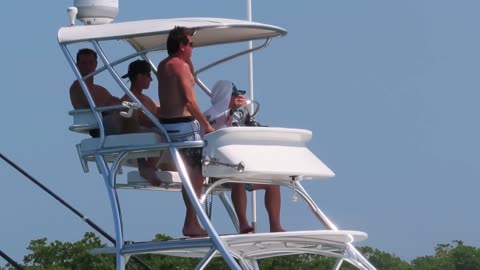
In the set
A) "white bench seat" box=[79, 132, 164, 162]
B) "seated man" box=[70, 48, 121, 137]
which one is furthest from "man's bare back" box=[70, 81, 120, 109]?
"white bench seat" box=[79, 132, 164, 162]

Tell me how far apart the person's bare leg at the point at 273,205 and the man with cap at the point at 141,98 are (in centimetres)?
92

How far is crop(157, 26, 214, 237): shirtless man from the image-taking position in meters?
15.1

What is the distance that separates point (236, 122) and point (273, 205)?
2.55 ft

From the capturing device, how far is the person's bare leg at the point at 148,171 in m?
15.5

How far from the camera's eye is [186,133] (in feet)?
49.7

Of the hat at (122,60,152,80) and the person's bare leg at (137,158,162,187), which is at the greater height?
the hat at (122,60,152,80)

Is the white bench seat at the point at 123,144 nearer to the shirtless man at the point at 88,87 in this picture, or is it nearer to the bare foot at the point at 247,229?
the shirtless man at the point at 88,87

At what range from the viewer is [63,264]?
2278 cm

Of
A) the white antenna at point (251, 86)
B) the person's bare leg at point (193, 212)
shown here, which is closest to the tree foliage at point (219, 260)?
the white antenna at point (251, 86)

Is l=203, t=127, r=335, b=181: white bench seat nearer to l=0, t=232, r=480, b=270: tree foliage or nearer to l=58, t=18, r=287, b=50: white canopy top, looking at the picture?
l=58, t=18, r=287, b=50: white canopy top

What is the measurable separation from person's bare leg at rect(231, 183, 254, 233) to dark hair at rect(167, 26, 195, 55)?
4.23ft

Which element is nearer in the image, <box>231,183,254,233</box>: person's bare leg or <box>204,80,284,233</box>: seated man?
<box>204,80,284,233</box>: seated man

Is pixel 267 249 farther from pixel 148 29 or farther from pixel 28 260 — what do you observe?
pixel 28 260

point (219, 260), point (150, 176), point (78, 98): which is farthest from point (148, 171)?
point (219, 260)
